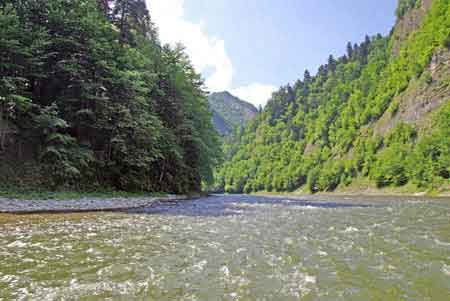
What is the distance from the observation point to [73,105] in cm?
2748

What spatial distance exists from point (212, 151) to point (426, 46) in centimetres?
6304

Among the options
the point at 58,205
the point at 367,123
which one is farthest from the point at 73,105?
the point at 367,123

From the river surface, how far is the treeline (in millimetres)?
12852

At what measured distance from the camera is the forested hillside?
64.1 metres

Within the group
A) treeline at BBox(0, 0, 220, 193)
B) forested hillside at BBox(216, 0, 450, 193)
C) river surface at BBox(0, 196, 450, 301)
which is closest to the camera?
river surface at BBox(0, 196, 450, 301)

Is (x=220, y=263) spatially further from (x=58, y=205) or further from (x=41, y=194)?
(x=41, y=194)

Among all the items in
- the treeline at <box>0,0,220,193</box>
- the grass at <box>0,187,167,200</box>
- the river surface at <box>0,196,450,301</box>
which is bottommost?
the river surface at <box>0,196,450,301</box>

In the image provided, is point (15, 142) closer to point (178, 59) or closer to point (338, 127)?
point (178, 59)

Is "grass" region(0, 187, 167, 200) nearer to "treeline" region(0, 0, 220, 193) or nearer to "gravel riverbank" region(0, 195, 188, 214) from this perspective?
"gravel riverbank" region(0, 195, 188, 214)

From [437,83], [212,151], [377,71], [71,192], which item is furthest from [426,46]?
[71,192]

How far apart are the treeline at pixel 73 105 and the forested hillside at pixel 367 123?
46.6m

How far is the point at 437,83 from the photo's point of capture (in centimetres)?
7012

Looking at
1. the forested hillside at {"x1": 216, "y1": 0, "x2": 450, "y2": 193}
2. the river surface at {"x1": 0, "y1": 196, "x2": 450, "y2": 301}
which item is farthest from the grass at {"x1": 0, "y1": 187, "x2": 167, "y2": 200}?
the forested hillside at {"x1": 216, "y1": 0, "x2": 450, "y2": 193}

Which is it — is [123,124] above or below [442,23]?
below
